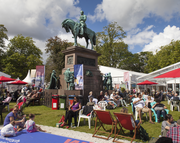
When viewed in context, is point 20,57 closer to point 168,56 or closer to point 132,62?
point 132,62

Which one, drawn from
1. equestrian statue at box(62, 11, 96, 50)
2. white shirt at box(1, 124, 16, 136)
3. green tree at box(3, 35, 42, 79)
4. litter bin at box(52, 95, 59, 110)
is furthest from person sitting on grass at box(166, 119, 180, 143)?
green tree at box(3, 35, 42, 79)

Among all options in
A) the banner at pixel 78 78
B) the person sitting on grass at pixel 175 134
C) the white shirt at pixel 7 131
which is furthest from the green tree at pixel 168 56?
the white shirt at pixel 7 131

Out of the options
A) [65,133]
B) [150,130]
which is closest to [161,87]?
[150,130]

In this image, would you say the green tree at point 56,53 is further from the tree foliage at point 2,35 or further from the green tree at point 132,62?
the green tree at point 132,62

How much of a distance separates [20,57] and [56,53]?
837 cm

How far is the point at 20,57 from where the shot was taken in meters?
32.2

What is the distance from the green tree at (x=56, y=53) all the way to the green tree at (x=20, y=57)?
517 centimetres

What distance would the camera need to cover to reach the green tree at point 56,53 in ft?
99.3

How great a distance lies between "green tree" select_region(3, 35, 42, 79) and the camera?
31545mm

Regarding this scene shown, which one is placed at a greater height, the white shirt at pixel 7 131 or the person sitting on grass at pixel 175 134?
the person sitting on grass at pixel 175 134

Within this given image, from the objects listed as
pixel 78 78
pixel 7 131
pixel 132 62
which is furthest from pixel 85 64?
pixel 132 62

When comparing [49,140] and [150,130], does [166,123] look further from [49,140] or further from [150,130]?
[49,140]

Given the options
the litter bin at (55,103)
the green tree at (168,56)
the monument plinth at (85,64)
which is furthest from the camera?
the green tree at (168,56)

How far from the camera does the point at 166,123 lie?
171 inches
